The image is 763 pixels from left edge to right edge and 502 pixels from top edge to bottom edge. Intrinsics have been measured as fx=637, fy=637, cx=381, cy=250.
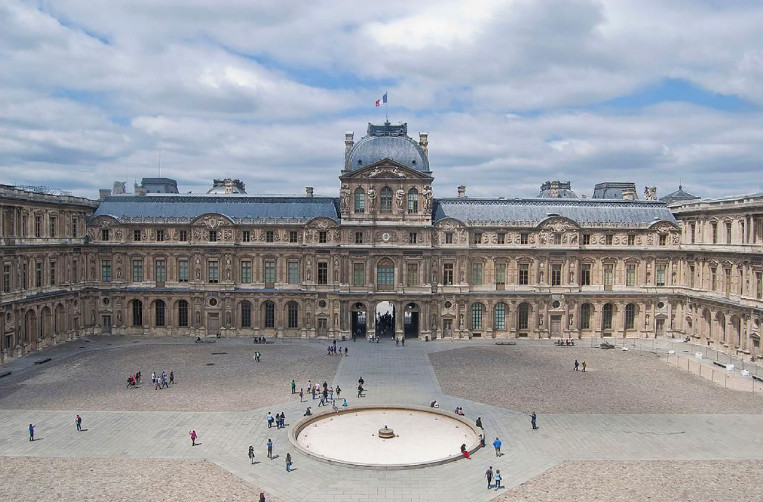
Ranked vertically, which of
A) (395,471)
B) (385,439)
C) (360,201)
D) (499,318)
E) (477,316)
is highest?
(360,201)

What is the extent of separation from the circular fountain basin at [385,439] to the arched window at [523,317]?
3470 cm

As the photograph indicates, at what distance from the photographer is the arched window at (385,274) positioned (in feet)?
246

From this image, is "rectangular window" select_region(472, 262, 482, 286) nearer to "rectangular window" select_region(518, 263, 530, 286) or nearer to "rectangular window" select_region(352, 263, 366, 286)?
"rectangular window" select_region(518, 263, 530, 286)

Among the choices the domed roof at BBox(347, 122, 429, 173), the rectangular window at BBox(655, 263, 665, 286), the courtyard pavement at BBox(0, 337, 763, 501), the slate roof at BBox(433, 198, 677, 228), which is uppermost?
the domed roof at BBox(347, 122, 429, 173)

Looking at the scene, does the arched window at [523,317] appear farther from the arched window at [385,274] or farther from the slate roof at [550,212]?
the arched window at [385,274]

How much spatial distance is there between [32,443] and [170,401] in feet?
34.7

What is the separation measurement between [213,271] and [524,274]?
3727 centimetres

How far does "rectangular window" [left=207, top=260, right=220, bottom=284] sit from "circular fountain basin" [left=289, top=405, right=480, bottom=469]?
37079 mm

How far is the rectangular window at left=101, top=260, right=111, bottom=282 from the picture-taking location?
77188 millimetres

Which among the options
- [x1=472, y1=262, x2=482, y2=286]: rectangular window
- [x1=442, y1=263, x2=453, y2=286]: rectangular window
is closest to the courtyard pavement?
[x1=442, y1=263, x2=453, y2=286]: rectangular window

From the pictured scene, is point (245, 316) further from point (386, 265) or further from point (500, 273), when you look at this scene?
point (500, 273)

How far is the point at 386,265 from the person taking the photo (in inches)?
2950

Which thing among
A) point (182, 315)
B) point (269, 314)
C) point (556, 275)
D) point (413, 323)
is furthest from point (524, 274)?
point (182, 315)

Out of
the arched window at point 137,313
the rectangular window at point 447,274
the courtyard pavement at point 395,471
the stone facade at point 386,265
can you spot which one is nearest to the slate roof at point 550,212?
the stone facade at point 386,265
